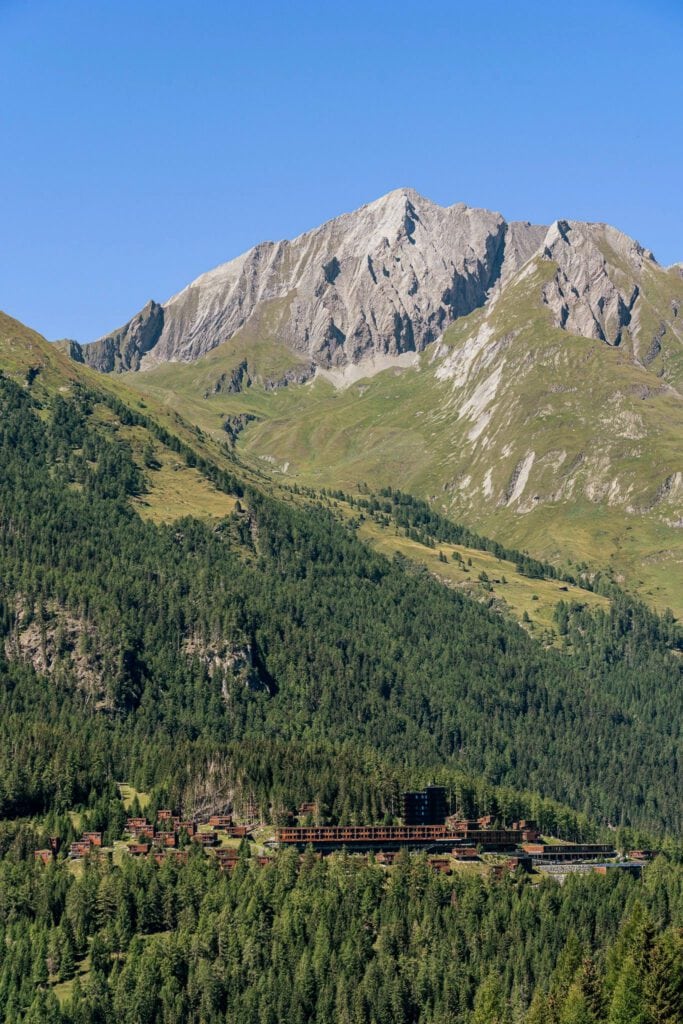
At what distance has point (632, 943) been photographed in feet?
612

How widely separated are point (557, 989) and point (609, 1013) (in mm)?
15585

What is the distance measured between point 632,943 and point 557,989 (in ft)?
31.8

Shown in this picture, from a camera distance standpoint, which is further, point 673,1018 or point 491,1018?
point 491,1018

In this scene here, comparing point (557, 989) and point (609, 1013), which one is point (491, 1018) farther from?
point (609, 1013)

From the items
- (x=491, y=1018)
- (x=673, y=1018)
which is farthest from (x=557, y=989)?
(x=673, y=1018)

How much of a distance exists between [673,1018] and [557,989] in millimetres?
23552

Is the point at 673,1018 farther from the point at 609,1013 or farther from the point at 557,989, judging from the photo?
the point at 557,989

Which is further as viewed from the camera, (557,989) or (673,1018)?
(557,989)

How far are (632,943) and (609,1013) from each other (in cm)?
1482

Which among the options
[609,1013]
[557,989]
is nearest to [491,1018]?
[557,989]

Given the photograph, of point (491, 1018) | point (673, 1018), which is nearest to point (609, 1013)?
point (673, 1018)

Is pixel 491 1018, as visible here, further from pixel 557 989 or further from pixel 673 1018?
pixel 673 1018

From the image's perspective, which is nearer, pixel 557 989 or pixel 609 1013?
pixel 609 1013

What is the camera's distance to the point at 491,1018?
190 meters
